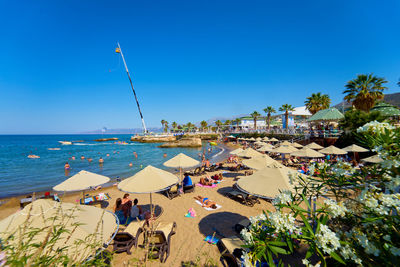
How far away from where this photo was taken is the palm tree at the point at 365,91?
21.2m

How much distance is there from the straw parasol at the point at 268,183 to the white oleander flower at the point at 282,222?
3.63m

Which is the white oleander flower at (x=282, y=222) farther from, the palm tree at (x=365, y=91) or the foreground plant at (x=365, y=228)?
the palm tree at (x=365, y=91)

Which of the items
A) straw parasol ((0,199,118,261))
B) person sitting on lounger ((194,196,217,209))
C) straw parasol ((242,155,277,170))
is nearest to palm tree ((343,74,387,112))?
straw parasol ((242,155,277,170))

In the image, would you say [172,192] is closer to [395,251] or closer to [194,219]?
[194,219]

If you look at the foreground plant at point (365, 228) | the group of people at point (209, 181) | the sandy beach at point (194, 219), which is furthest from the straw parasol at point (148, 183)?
the group of people at point (209, 181)

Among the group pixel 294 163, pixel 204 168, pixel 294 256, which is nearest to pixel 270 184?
pixel 294 256

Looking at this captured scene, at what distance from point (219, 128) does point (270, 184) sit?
264 ft

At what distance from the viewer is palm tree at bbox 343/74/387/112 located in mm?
21197

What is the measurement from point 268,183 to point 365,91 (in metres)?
26.2

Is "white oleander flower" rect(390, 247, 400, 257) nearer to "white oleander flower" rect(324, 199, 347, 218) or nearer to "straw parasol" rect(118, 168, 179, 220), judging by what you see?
"white oleander flower" rect(324, 199, 347, 218)

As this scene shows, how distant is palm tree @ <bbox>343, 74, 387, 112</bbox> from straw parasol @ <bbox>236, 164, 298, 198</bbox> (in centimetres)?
2506

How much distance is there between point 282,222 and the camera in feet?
6.36

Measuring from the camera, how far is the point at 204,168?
15773 millimetres

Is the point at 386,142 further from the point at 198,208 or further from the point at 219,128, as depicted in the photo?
the point at 219,128
